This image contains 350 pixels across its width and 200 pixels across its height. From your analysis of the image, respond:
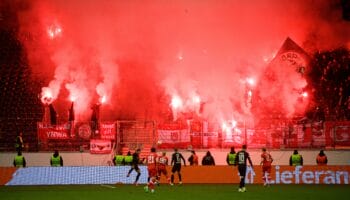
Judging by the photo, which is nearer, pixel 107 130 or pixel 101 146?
pixel 101 146

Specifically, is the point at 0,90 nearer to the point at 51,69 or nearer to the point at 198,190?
the point at 51,69

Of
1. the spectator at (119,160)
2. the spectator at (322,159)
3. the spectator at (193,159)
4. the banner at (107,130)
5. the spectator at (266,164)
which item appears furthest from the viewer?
the banner at (107,130)

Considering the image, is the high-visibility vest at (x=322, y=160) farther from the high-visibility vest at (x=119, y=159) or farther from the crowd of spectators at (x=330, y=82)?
the high-visibility vest at (x=119, y=159)

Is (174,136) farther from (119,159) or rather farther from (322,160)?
(322,160)

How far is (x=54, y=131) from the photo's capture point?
3438 cm

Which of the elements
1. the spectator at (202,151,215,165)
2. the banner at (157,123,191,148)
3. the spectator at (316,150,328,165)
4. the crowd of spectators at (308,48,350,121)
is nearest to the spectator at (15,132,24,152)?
the banner at (157,123,191,148)

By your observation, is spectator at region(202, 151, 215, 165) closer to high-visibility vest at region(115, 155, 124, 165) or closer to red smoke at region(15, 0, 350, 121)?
high-visibility vest at region(115, 155, 124, 165)

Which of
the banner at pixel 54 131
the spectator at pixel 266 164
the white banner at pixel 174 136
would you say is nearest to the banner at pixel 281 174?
the spectator at pixel 266 164

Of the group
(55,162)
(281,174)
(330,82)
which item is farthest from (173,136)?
(330,82)

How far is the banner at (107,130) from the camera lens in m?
34.4

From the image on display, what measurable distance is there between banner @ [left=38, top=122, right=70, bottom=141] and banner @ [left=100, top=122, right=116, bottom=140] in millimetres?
2119

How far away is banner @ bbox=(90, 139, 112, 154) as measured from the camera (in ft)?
112

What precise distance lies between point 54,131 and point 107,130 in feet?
10.9

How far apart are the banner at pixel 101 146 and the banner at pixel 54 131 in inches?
66.3
